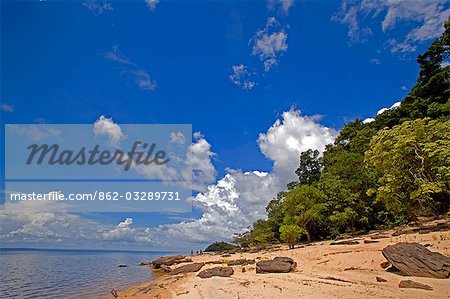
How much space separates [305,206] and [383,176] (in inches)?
464

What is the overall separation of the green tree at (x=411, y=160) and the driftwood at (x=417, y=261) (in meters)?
6.64

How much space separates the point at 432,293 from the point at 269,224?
105ft

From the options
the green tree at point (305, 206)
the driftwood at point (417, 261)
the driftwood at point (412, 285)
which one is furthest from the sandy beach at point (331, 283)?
the green tree at point (305, 206)

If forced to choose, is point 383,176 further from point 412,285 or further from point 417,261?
point 412,285

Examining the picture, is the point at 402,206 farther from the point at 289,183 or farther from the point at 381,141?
the point at 289,183

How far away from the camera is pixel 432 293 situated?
8.17 m

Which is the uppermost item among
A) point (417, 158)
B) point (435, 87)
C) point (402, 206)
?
point (435, 87)

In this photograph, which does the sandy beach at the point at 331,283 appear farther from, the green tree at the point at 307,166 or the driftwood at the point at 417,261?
the green tree at the point at 307,166

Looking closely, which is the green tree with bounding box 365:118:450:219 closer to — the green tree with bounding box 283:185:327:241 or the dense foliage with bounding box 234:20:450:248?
the dense foliage with bounding box 234:20:450:248

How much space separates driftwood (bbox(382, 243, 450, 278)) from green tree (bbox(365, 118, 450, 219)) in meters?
6.64

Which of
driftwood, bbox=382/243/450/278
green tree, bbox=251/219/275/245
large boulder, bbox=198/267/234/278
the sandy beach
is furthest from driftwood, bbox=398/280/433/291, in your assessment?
green tree, bbox=251/219/275/245

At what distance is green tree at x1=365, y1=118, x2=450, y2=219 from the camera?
1700 centimetres

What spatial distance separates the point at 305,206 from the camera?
101 ft

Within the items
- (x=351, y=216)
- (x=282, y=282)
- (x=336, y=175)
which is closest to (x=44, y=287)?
(x=282, y=282)
